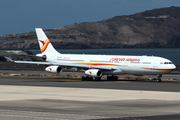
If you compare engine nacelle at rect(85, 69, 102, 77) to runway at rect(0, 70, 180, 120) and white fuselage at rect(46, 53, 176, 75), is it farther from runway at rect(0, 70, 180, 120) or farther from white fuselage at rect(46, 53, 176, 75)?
runway at rect(0, 70, 180, 120)

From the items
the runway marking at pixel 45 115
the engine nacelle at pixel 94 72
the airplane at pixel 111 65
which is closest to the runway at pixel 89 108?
the runway marking at pixel 45 115

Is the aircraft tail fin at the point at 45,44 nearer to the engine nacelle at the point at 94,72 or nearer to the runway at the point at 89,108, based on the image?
the engine nacelle at the point at 94,72

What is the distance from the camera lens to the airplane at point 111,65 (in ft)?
183

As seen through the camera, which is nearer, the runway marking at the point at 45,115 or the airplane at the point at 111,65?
the runway marking at the point at 45,115

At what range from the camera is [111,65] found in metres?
59.8

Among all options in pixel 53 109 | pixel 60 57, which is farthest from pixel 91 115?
pixel 60 57

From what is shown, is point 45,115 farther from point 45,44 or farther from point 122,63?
point 45,44

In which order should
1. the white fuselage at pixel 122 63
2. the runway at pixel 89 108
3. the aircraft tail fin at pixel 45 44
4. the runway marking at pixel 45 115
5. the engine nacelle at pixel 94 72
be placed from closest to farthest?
1. the runway marking at pixel 45 115
2. the runway at pixel 89 108
3. the white fuselage at pixel 122 63
4. the engine nacelle at pixel 94 72
5. the aircraft tail fin at pixel 45 44

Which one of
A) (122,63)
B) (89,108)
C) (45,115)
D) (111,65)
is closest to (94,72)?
(111,65)

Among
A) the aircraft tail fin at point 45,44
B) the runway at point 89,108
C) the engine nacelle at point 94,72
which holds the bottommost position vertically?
the runway at point 89,108

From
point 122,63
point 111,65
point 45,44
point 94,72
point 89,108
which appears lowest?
point 89,108

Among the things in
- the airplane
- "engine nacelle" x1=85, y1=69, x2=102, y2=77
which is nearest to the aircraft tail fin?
the airplane

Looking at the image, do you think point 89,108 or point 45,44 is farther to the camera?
point 45,44

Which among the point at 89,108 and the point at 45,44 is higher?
the point at 45,44
